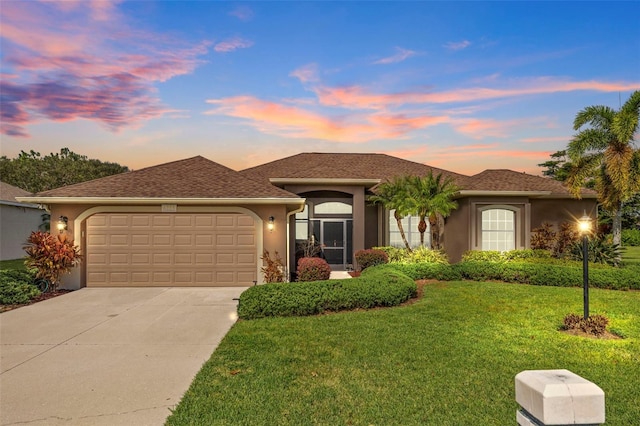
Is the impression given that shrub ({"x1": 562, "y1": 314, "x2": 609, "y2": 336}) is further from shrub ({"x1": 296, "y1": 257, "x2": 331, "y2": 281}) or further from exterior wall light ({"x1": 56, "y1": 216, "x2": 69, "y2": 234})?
exterior wall light ({"x1": 56, "y1": 216, "x2": 69, "y2": 234})

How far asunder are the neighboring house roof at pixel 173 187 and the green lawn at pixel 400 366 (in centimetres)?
548

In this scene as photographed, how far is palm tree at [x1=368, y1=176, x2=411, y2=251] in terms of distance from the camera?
566 inches

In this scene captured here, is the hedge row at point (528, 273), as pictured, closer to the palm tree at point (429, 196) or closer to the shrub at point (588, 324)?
the palm tree at point (429, 196)

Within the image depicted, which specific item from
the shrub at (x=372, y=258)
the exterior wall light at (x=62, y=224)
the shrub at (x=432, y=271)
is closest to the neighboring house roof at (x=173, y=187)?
the exterior wall light at (x=62, y=224)

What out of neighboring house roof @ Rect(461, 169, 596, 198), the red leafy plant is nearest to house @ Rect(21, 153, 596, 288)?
the red leafy plant

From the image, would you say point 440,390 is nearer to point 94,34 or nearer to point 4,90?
point 94,34

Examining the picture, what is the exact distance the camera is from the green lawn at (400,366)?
3959mm

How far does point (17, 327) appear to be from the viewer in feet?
24.6

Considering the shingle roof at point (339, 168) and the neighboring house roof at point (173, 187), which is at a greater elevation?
the shingle roof at point (339, 168)

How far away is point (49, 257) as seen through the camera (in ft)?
35.8

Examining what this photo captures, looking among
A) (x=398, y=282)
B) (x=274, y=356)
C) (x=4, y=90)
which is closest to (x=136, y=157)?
(x=4, y=90)

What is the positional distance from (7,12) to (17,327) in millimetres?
9576

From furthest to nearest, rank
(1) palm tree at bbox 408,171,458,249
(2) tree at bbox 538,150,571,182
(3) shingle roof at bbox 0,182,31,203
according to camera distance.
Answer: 1. (2) tree at bbox 538,150,571,182
2. (3) shingle roof at bbox 0,182,31,203
3. (1) palm tree at bbox 408,171,458,249

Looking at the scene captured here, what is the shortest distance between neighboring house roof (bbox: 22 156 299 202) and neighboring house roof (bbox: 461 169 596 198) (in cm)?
833
